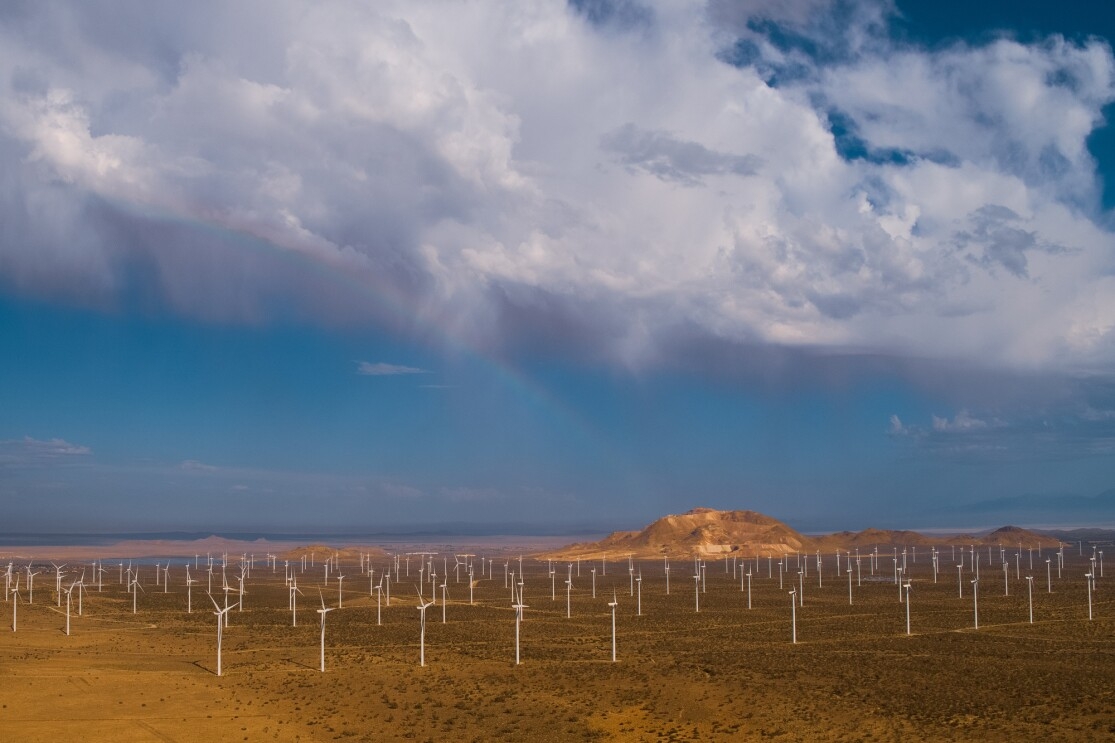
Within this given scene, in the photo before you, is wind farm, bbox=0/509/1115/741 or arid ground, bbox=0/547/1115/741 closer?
arid ground, bbox=0/547/1115/741

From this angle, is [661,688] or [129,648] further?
[129,648]

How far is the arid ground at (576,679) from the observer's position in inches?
2403

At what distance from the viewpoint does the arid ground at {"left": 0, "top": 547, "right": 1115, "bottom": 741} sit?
200 feet

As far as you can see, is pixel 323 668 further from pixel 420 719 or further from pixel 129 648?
pixel 129 648

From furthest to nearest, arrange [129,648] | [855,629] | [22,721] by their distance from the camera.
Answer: [855,629] < [129,648] < [22,721]

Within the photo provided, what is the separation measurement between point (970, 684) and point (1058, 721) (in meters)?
11.8

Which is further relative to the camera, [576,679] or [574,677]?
[574,677]

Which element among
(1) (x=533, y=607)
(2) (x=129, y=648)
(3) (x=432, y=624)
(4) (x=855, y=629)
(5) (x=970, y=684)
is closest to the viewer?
(5) (x=970, y=684)

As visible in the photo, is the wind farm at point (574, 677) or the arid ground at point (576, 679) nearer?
the arid ground at point (576, 679)

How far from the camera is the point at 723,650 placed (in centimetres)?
8875

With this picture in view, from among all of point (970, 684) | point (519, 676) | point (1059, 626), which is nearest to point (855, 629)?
point (1059, 626)

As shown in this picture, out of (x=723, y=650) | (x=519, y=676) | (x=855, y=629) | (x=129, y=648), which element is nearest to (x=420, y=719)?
(x=519, y=676)

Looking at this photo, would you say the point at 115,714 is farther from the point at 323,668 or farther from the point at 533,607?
the point at 533,607

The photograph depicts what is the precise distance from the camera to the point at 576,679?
246ft
